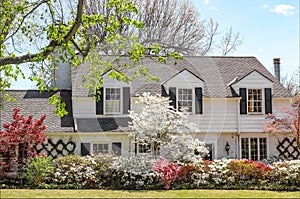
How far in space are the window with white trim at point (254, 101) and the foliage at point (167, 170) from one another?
8808mm

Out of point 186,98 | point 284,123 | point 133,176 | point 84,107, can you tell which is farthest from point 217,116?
point 133,176

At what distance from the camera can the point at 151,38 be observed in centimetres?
3597

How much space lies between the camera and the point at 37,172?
685 inches

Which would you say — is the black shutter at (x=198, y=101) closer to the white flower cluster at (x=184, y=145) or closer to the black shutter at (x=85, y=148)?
the white flower cluster at (x=184, y=145)

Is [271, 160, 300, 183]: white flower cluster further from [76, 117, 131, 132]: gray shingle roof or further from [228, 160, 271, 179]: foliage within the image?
[76, 117, 131, 132]: gray shingle roof

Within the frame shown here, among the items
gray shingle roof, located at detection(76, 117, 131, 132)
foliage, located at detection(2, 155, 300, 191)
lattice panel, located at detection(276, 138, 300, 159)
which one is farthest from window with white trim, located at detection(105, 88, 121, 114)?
lattice panel, located at detection(276, 138, 300, 159)

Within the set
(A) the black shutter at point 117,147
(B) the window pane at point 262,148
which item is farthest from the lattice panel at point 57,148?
(B) the window pane at point 262,148

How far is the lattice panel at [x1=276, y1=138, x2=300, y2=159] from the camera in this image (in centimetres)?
2488

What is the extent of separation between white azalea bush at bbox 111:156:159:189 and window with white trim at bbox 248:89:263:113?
30.6ft

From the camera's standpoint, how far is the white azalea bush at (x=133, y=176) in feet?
56.6

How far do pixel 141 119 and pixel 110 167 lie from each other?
2932 mm

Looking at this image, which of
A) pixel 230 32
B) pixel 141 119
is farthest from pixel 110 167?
pixel 230 32

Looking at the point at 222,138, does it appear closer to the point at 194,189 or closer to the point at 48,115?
the point at 194,189

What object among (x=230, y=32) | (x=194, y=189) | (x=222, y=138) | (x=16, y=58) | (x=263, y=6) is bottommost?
(x=194, y=189)
